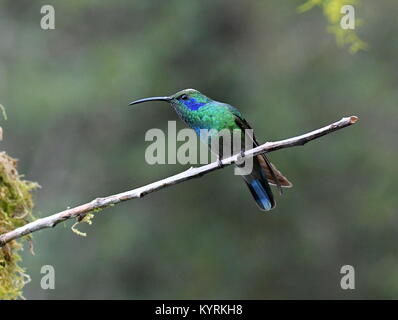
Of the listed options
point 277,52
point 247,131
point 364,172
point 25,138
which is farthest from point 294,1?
point 247,131

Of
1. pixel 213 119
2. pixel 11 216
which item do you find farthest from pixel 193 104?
pixel 11 216

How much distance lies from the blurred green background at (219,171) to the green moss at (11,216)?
24.0 ft

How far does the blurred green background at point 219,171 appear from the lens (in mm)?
12148

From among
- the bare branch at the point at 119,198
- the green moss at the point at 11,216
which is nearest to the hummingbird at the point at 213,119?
the green moss at the point at 11,216

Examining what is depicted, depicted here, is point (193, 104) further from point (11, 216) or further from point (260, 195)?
point (11, 216)

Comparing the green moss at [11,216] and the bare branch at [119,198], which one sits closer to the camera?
the bare branch at [119,198]

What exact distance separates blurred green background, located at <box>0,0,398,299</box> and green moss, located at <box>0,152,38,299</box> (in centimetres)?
730

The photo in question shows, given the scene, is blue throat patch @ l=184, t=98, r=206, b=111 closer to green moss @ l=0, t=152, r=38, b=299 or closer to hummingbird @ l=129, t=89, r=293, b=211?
hummingbird @ l=129, t=89, r=293, b=211

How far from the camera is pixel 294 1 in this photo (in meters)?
12.5

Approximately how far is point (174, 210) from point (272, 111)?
7.68ft

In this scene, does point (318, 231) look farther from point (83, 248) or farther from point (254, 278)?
point (83, 248)

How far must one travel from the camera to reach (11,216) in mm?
4309

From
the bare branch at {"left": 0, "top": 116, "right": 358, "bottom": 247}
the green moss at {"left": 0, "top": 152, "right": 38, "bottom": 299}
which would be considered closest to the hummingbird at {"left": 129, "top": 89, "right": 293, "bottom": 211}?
the green moss at {"left": 0, "top": 152, "right": 38, "bottom": 299}

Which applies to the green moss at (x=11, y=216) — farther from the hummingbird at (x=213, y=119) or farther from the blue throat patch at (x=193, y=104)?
the blue throat patch at (x=193, y=104)
